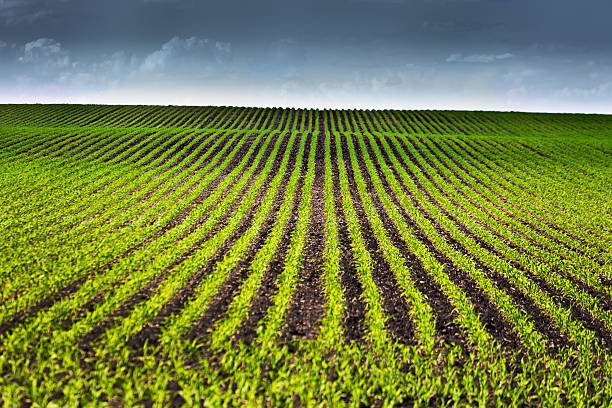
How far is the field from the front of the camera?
17.6ft

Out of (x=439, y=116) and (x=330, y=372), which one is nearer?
(x=330, y=372)

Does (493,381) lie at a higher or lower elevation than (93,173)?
lower

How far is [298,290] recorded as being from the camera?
860cm

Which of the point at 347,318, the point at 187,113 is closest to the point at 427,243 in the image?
the point at 347,318

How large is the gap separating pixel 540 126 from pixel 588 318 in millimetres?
63177

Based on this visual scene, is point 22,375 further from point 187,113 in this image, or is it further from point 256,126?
point 187,113

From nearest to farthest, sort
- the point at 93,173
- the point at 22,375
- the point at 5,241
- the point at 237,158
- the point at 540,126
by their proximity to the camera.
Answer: the point at 22,375 < the point at 5,241 < the point at 93,173 < the point at 237,158 < the point at 540,126

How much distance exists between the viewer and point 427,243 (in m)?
12.8

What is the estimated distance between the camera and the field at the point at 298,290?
5.37m

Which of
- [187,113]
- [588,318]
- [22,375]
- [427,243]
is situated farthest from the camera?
[187,113]

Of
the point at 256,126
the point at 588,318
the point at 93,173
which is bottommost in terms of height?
the point at 588,318

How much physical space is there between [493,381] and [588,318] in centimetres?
449

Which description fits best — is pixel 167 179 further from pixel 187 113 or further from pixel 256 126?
pixel 187 113

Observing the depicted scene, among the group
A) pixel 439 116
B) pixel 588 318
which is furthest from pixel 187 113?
pixel 588 318
